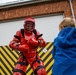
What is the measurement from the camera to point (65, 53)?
3289 millimetres

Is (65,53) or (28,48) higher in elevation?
(65,53)

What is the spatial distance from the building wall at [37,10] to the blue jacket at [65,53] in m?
6.07

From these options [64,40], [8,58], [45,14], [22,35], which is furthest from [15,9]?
[64,40]

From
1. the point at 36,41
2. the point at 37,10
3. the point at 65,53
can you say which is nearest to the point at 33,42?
the point at 36,41

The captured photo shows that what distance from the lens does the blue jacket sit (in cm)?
319

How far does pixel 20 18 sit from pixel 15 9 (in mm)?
475

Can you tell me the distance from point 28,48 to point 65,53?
190 centimetres

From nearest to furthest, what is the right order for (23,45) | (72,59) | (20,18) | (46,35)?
(72,59)
(23,45)
(46,35)
(20,18)

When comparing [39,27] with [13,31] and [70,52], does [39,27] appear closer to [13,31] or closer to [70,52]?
[13,31]

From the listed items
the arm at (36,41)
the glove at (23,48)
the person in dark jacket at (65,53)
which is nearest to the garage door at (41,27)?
the arm at (36,41)

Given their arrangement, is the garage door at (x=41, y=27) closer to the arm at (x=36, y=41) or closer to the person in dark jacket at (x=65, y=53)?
the arm at (x=36, y=41)

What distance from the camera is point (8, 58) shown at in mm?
6828

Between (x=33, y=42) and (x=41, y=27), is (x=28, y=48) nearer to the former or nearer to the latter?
(x=33, y=42)

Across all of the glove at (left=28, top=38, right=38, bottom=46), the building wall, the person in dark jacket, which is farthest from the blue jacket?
the building wall
